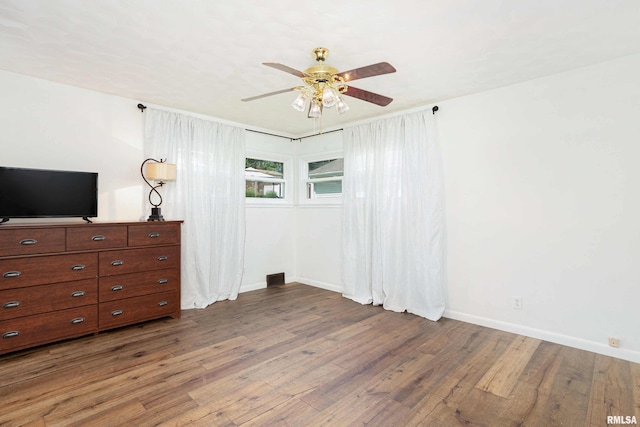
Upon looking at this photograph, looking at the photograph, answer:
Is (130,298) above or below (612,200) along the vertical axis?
below

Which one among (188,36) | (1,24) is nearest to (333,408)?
(188,36)

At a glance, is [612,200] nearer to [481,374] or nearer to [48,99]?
[481,374]

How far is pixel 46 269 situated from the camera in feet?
9.27

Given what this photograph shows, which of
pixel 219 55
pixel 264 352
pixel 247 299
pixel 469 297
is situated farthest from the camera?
pixel 247 299

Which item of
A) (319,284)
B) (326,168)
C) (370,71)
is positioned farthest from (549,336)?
(326,168)

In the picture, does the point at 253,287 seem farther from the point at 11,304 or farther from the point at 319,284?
the point at 11,304

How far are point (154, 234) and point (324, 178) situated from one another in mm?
2685

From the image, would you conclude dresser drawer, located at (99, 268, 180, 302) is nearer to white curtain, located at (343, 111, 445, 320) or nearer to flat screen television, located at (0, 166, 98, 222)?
flat screen television, located at (0, 166, 98, 222)

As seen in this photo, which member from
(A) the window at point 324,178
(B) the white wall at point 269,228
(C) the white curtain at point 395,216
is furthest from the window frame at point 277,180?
(C) the white curtain at point 395,216

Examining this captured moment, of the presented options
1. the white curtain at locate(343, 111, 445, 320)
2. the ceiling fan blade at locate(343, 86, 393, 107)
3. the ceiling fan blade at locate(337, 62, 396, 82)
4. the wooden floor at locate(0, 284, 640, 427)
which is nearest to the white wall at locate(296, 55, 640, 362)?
the white curtain at locate(343, 111, 445, 320)

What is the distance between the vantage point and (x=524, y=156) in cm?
319

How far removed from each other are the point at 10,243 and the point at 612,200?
5111 mm

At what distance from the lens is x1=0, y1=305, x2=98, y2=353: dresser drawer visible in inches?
105

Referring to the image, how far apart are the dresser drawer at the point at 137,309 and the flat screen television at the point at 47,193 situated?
943mm
